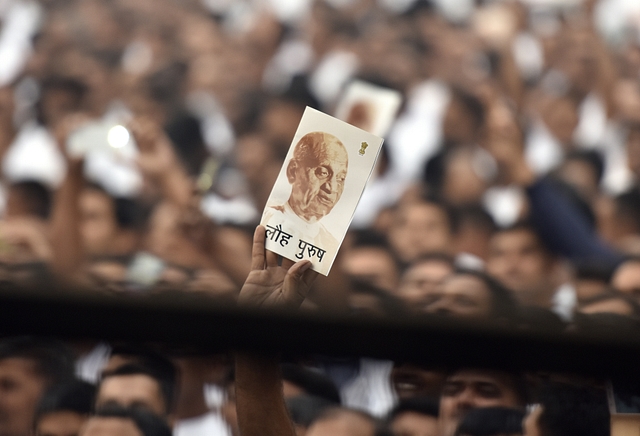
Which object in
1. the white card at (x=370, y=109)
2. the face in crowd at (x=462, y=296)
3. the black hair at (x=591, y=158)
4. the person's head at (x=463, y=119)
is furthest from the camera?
the person's head at (x=463, y=119)

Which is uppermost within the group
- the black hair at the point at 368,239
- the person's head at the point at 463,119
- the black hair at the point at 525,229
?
the person's head at the point at 463,119

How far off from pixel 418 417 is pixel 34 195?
150cm

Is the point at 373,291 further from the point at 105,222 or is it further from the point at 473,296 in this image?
the point at 105,222

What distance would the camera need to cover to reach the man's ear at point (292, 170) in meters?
1.02

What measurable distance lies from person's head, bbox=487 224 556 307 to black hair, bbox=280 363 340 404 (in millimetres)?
788

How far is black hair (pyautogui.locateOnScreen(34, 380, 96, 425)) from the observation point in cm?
118

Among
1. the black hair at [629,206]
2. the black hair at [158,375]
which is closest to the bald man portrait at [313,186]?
the black hair at [158,375]

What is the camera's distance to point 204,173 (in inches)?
89.0

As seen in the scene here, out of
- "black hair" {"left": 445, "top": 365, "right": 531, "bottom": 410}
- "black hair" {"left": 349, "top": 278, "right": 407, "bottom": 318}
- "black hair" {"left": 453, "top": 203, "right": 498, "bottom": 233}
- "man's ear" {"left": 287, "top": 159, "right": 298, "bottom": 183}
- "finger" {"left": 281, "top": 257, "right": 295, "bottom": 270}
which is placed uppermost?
"black hair" {"left": 453, "top": 203, "right": 498, "bottom": 233}

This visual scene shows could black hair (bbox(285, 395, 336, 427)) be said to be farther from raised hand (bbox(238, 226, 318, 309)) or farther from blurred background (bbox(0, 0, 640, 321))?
blurred background (bbox(0, 0, 640, 321))

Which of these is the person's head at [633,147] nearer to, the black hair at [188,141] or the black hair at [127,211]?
the black hair at [188,141]

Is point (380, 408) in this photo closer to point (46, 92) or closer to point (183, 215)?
point (183, 215)

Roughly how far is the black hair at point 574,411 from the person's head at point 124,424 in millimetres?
610

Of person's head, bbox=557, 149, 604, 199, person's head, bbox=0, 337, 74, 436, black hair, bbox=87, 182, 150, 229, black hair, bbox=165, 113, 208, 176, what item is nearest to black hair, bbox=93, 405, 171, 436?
person's head, bbox=0, 337, 74, 436
